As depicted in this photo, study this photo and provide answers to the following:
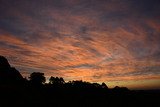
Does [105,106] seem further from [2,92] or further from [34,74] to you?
[34,74]

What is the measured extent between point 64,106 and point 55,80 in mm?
98201

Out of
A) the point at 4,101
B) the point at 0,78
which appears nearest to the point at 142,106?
the point at 4,101

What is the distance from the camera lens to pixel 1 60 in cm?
6719

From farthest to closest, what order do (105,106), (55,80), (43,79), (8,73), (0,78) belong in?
(55,80)
(43,79)
(8,73)
(0,78)
(105,106)

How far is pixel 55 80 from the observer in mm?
127438

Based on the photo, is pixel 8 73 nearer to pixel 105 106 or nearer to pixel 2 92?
pixel 2 92

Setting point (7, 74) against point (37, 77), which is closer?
point (7, 74)

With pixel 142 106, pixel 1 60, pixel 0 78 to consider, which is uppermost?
pixel 1 60

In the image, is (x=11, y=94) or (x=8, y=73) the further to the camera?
(x=8, y=73)

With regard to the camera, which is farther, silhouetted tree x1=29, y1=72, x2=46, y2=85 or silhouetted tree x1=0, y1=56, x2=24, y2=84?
silhouetted tree x1=29, y1=72, x2=46, y2=85

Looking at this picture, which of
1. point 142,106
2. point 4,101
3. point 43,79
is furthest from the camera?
point 43,79

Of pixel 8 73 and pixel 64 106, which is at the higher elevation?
pixel 8 73

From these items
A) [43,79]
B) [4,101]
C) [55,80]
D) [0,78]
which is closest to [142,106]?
[4,101]

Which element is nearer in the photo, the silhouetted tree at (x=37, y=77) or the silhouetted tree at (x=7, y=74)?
the silhouetted tree at (x=7, y=74)
